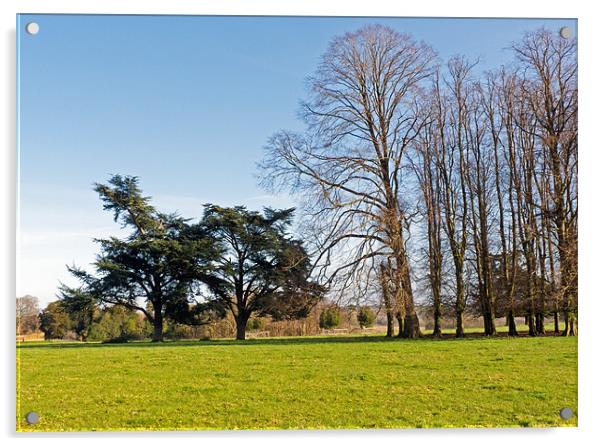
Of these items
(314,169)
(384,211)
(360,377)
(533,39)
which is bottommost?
(360,377)

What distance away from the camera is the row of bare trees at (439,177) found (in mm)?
6270

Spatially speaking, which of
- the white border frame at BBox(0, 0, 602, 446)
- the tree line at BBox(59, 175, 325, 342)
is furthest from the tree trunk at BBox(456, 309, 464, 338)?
the tree line at BBox(59, 175, 325, 342)

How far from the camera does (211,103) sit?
20.5 ft

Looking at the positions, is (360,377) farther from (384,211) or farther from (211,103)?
(211,103)

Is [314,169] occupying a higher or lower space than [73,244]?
higher

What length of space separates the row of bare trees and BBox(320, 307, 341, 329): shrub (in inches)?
7.6

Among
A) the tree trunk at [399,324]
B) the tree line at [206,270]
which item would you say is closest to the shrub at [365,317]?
the tree trunk at [399,324]

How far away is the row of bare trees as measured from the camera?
6270 millimetres

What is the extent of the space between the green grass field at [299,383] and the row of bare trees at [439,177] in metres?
0.35

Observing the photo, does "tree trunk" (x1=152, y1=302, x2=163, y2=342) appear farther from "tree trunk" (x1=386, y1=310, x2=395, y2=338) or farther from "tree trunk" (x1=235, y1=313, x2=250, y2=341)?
"tree trunk" (x1=386, y1=310, x2=395, y2=338)
